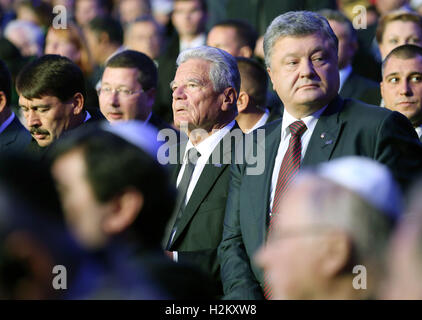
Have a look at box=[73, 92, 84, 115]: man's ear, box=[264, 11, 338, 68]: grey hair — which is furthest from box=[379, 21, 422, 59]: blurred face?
box=[73, 92, 84, 115]: man's ear

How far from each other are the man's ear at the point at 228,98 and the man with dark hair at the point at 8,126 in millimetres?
1636

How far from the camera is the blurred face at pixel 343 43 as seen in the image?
22.4 feet

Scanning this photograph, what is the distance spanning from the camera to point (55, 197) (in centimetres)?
203

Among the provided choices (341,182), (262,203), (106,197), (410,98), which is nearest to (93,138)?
(106,197)

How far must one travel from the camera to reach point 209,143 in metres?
4.94

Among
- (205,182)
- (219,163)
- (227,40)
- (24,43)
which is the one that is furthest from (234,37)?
(24,43)

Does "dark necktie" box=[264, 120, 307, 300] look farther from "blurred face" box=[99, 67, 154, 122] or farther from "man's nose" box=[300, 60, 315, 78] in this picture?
"blurred face" box=[99, 67, 154, 122]

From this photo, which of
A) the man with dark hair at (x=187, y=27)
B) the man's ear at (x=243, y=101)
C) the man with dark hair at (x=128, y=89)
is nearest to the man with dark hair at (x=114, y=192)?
the man with dark hair at (x=128, y=89)

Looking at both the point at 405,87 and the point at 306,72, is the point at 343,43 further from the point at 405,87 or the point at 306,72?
the point at 306,72

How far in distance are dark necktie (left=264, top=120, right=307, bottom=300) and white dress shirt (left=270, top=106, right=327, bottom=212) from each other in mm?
29

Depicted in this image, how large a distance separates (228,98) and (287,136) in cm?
91

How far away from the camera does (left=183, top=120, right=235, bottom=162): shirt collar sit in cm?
491

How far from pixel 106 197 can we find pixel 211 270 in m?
2.10
